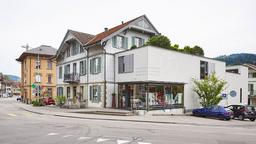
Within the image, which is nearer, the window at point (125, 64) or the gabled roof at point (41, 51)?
the window at point (125, 64)

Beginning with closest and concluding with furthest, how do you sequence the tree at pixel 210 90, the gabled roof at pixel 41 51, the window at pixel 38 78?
the tree at pixel 210 90, the gabled roof at pixel 41 51, the window at pixel 38 78

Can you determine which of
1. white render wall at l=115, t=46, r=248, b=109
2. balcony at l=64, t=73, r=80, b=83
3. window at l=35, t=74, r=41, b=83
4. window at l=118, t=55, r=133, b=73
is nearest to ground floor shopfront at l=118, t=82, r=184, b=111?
white render wall at l=115, t=46, r=248, b=109

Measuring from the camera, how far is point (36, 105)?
41531 mm

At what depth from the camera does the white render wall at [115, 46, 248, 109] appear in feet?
91.5

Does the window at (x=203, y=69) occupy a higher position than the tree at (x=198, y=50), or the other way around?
the tree at (x=198, y=50)

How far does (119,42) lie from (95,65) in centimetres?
399

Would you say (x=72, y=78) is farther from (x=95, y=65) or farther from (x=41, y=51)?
(x=41, y=51)

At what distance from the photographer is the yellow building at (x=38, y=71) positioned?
6003cm

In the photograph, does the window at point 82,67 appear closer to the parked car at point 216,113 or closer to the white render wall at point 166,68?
the white render wall at point 166,68

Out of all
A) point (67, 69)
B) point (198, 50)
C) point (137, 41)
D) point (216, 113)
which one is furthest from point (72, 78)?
point (198, 50)

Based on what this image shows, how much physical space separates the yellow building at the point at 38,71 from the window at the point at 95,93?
27182 mm

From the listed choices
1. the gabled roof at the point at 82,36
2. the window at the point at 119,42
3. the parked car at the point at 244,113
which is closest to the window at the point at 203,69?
the parked car at the point at 244,113

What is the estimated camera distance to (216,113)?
88.5ft

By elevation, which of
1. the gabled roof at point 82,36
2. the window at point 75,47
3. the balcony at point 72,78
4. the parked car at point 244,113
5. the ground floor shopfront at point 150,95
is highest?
the gabled roof at point 82,36
